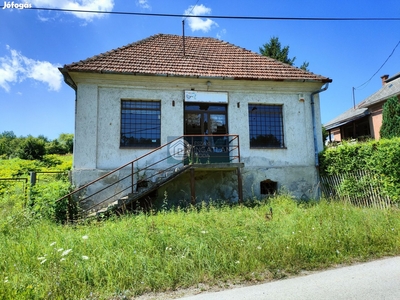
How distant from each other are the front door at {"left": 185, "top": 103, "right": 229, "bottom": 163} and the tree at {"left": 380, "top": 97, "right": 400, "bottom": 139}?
34.8 feet

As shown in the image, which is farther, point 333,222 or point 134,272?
point 333,222

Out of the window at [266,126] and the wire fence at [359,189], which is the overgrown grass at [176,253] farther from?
the window at [266,126]

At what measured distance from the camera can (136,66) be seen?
10547 millimetres

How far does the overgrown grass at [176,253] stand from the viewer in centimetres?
359

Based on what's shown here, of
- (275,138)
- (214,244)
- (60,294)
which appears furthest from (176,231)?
(275,138)

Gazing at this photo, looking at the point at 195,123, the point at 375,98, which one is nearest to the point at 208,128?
the point at 195,123

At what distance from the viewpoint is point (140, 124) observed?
413 inches

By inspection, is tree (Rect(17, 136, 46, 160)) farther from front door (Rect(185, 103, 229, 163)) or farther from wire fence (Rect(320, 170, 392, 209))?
wire fence (Rect(320, 170, 392, 209))

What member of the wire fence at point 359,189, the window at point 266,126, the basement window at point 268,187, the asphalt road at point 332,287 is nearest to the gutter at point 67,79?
the window at point 266,126

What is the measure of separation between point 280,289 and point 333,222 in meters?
2.93

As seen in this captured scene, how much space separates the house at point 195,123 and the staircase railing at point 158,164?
42mm

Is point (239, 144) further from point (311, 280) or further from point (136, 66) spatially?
point (311, 280)

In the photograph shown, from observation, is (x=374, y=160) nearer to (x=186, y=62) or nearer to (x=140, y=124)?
(x=186, y=62)

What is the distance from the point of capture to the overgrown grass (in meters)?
3.59
